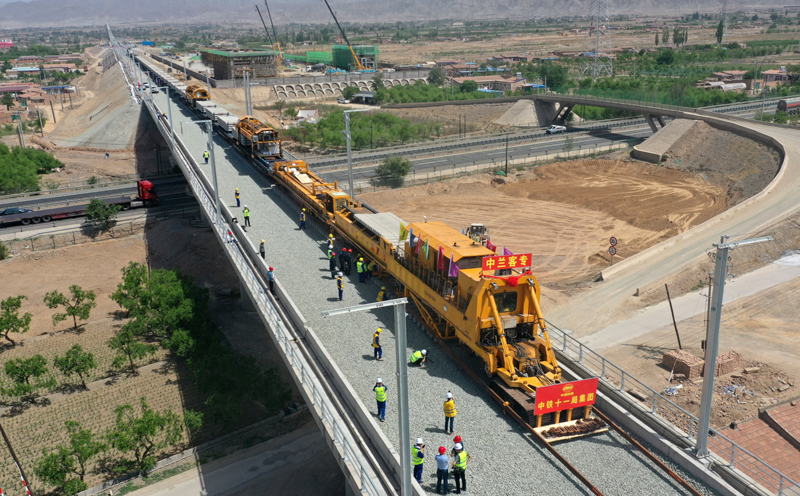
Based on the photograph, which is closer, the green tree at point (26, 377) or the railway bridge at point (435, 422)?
the railway bridge at point (435, 422)

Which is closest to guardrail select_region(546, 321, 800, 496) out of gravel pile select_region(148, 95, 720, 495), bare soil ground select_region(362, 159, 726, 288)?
gravel pile select_region(148, 95, 720, 495)

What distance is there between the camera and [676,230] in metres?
50.7

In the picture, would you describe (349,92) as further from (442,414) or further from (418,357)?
(442,414)

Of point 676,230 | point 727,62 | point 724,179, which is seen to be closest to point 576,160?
A: point 724,179

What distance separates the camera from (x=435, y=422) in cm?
1895

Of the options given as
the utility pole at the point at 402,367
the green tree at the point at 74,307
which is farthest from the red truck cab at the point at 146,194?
the utility pole at the point at 402,367

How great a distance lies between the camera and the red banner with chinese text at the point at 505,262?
21.1 meters

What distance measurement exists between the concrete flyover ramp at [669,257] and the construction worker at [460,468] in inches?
753

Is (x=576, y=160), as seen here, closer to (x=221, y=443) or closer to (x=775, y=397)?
(x=775, y=397)

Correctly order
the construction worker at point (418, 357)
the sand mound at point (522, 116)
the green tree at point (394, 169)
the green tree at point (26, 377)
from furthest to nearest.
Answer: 1. the sand mound at point (522, 116)
2. the green tree at point (394, 169)
3. the green tree at point (26, 377)
4. the construction worker at point (418, 357)

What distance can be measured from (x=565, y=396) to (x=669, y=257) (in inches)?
1049

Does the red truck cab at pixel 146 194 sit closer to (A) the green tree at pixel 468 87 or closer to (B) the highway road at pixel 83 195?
(B) the highway road at pixel 83 195

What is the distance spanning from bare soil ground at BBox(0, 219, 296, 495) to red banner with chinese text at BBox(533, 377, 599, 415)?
1502 centimetres

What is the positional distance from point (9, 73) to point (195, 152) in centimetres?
18405
